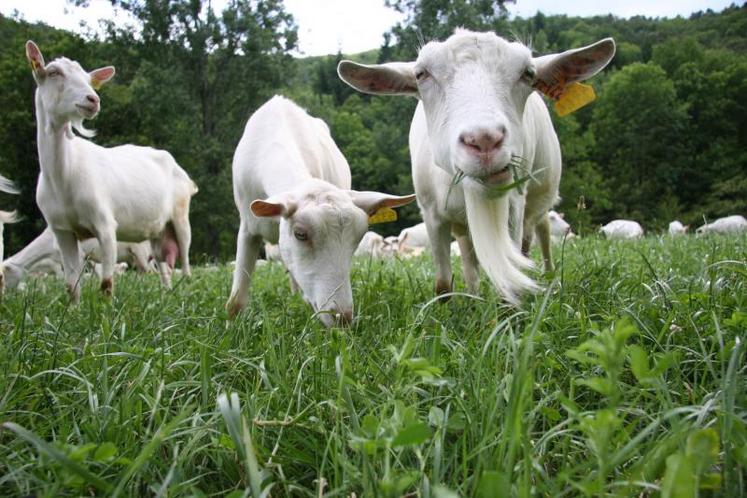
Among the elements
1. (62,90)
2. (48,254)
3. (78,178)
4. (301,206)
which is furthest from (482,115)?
(48,254)

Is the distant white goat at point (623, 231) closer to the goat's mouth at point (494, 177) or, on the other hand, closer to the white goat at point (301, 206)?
the white goat at point (301, 206)

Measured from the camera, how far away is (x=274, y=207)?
3100mm

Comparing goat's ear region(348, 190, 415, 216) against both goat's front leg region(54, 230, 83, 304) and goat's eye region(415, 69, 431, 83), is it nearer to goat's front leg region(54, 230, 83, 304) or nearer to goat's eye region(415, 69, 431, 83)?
goat's eye region(415, 69, 431, 83)

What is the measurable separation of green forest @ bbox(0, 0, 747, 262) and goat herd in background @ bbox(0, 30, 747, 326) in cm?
969

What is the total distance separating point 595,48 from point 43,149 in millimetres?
4850

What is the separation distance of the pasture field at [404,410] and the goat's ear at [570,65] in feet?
3.60

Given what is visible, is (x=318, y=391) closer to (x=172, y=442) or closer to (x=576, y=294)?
(x=172, y=442)

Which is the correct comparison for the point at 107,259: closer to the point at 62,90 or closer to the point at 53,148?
the point at 53,148

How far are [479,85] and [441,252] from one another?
4.45 feet

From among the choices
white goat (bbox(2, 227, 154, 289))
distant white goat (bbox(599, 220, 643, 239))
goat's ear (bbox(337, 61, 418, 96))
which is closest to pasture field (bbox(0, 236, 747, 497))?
goat's ear (bbox(337, 61, 418, 96))

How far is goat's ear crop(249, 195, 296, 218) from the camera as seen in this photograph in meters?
3.07

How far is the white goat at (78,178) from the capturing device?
204 inches

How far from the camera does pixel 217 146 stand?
24.9 meters

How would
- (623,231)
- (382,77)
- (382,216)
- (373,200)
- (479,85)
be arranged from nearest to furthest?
(479,85)
(382,77)
(373,200)
(382,216)
(623,231)
